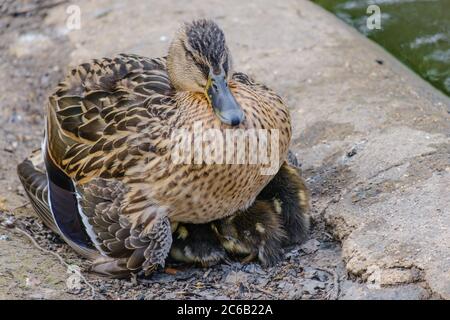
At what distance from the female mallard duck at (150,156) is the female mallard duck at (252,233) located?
0.10m

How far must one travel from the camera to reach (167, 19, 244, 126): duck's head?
4.32 meters

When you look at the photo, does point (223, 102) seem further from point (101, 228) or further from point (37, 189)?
point (37, 189)

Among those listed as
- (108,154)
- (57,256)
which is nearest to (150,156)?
(108,154)

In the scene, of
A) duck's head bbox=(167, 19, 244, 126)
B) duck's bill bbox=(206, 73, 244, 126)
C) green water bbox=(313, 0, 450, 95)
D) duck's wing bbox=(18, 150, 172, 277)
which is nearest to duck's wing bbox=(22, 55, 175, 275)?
duck's wing bbox=(18, 150, 172, 277)

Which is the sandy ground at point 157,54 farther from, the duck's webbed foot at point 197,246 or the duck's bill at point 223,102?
the duck's bill at point 223,102

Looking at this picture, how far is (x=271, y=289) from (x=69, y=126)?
55.6 inches

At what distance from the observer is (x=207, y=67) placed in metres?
4.43

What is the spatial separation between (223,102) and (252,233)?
30.2 inches

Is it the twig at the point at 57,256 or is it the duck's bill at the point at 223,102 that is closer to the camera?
the duck's bill at the point at 223,102

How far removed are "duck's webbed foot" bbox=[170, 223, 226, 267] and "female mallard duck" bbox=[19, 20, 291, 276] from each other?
0.14m

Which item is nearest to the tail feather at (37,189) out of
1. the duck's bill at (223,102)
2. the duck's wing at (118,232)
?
the duck's wing at (118,232)

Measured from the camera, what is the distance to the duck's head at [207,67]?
4.32m

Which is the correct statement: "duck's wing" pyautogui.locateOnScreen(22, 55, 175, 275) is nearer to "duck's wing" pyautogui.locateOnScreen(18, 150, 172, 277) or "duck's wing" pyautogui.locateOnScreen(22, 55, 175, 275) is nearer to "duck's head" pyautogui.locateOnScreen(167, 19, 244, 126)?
"duck's wing" pyautogui.locateOnScreen(18, 150, 172, 277)
